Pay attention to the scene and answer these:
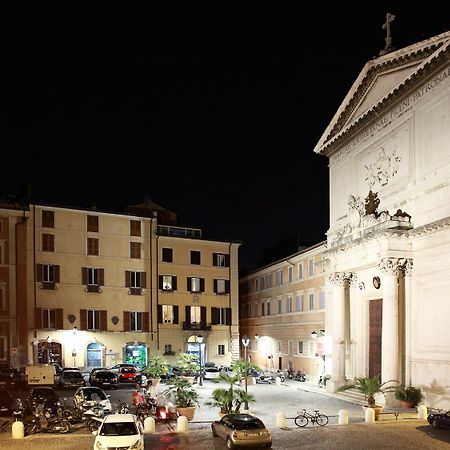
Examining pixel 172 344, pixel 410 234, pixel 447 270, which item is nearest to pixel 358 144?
pixel 410 234

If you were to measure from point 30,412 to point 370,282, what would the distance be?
65.5 feet

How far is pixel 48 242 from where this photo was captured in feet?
178

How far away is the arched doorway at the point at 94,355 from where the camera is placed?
54.9 m

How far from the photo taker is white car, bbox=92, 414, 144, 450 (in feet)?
62.1

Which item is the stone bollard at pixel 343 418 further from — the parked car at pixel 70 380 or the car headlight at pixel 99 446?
the parked car at pixel 70 380

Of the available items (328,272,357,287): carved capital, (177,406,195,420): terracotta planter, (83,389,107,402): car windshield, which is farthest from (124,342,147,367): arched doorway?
(177,406,195,420): terracotta planter

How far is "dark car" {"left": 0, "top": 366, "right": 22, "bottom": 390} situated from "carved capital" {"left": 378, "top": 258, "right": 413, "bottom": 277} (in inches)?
937

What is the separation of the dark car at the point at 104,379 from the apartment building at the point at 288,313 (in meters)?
14.3

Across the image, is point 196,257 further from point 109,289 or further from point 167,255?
point 109,289

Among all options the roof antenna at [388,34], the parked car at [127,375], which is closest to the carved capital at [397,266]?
the roof antenna at [388,34]

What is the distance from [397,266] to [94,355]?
33180 millimetres

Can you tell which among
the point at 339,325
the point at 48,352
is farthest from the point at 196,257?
the point at 339,325

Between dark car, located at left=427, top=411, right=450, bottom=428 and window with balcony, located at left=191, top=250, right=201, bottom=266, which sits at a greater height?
window with balcony, located at left=191, top=250, right=201, bottom=266

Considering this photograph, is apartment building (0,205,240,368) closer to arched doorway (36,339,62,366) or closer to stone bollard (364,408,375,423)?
arched doorway (36,339,62,366)
